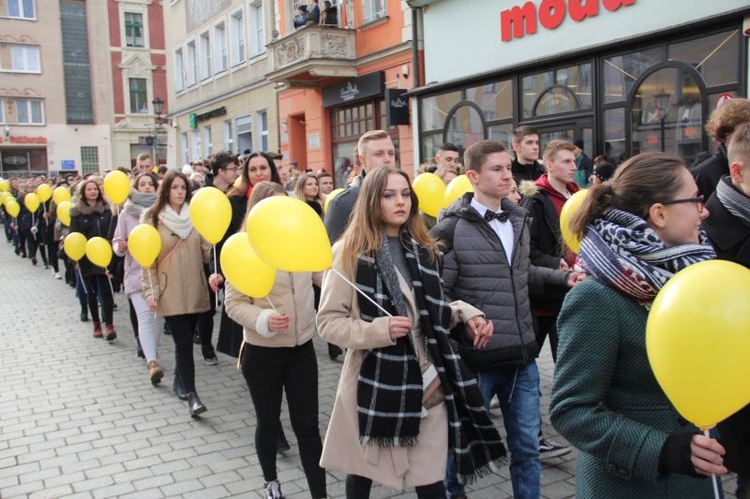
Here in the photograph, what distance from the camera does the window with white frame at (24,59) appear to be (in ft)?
159

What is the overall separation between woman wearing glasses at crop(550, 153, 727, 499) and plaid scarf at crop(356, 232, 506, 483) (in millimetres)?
974

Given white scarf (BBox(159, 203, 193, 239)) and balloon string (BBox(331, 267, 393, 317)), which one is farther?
white scarf (BBox(159, 203, 193, 239))

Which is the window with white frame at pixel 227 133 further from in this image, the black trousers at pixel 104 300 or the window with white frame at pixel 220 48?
the black trousers at pixel 104 300

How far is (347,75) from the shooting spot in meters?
19.1

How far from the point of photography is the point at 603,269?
2.04 meters

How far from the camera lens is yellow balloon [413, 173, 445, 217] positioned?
6180 mm

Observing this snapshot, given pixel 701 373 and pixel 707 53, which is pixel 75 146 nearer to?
pixel 707 53

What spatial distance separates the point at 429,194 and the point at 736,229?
3.50m

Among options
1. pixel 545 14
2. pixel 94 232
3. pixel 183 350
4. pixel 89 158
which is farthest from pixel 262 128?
pixel 89 158

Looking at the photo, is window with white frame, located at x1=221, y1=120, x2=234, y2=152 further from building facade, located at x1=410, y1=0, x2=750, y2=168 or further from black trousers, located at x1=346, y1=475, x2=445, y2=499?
black trousers, located at x1=346, y1=475, x2=445, y2=499

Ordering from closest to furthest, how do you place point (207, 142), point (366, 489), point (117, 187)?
point (366, 489) < point (117, 187) < point (207, 142)

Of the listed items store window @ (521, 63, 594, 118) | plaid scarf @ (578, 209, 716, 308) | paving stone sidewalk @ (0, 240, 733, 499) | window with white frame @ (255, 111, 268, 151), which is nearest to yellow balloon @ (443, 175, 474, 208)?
paving stone sidewalk @ (0, 240, 733, 499)

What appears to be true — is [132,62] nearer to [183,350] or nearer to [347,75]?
[347,75]

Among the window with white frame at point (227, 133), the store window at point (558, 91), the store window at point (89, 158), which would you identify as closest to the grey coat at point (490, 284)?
the store window at point (558, 91)
